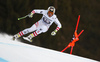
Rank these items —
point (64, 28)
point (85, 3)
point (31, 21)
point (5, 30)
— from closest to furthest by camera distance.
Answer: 1. point (31, 21)
2. point (5, 30)
3. point (64, 28)
4. point (85, 3)

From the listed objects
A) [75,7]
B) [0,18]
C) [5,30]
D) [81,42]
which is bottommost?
[81,42]

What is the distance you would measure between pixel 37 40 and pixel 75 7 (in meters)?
1.18

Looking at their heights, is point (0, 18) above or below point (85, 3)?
below

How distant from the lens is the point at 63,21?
11.7 feet

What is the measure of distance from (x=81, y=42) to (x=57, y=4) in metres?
1.35

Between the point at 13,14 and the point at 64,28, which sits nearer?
the point at 13,14

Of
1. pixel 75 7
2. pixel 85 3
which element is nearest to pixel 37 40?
pixel 75 7

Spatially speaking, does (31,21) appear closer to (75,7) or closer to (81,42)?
(75,7)

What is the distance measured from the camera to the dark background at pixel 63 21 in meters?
3.30

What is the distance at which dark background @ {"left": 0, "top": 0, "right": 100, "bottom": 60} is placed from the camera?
130 inches

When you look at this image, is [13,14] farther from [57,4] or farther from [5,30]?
[57,4]

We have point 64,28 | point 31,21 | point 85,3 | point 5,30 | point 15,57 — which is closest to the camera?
point 15,57

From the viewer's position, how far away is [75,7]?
12.3ft

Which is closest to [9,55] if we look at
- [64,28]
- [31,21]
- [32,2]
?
[31,21]
